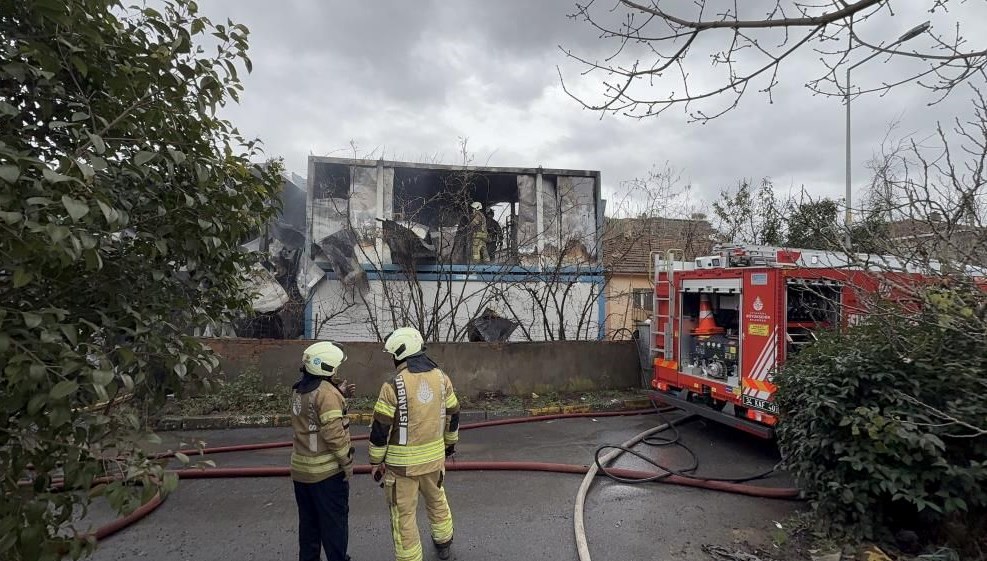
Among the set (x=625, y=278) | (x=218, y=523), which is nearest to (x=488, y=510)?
(x=218, y=523)

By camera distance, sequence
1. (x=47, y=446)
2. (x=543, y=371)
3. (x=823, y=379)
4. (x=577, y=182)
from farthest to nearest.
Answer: (x=577, y=182), (x=543, y=371), (x=823, y=379), (x=47, y=446)

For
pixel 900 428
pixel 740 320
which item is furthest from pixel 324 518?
pixel 740 320

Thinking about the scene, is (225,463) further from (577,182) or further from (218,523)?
(577,182)

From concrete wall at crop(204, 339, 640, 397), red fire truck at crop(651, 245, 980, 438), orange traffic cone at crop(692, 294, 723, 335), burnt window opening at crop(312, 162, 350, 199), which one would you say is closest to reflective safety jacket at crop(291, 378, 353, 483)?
red fire truck at crop(651, 245, 980, 438)

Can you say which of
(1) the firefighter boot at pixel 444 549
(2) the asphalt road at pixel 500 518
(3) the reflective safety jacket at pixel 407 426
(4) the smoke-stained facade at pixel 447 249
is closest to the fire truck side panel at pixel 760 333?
(2) the asphalt road at pixel 500 518

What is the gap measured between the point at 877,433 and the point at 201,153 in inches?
177

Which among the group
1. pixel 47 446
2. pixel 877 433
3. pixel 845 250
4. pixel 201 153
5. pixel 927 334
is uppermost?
pixel 201 153

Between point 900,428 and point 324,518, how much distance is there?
394cm

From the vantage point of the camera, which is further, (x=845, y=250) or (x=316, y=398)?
(x=845, y=250)

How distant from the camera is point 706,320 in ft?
23.8

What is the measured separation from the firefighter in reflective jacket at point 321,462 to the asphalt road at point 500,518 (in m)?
0.52

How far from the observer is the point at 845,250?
3646 millimetres

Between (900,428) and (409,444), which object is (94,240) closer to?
(409,444)

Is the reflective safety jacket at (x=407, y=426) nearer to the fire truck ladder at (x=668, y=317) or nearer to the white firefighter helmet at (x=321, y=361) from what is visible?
the white firefighter helmet at (x=321, y=361)
